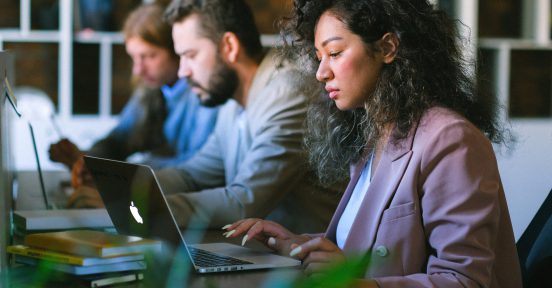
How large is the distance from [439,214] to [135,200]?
22.2 inches

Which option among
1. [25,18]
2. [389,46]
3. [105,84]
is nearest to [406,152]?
[389,46]

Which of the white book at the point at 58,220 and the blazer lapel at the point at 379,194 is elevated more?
the blazer lapel at the point at 379,194

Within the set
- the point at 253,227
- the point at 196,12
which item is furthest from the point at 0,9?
the point at 253,227

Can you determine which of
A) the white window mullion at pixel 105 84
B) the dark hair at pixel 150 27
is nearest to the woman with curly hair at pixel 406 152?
the dark hair at pixel 150 27

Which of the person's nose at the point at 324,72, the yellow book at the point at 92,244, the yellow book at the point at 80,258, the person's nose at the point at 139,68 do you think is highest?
the person's nose at the point at 324,72

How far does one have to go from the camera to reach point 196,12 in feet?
10.2

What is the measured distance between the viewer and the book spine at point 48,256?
4.49 ft

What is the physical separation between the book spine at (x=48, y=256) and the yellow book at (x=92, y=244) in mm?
12

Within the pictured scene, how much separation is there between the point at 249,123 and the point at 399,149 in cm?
121

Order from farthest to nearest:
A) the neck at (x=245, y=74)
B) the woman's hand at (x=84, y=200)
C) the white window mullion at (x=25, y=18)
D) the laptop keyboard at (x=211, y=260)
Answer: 1. the white window mullion at (x=25, y=18)
2. the neck at (x=245, y=74)
3. the woman's hand at (x=84, y=200)
4. the laptop keyboard at (x=211, y=260)

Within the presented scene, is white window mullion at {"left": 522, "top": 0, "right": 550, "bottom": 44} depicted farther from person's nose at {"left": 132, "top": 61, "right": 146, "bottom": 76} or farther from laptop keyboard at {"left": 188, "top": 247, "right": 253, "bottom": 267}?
laptop keyboard at {"left": 188, "top": 247, "right": 253, "bottom": 267}

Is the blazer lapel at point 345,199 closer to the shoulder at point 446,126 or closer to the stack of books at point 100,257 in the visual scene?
the shoulder at point 446,126

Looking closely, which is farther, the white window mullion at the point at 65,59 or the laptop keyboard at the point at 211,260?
the white window mullion at the point at 65,59

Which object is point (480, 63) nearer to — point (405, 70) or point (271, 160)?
point (405, 70)
